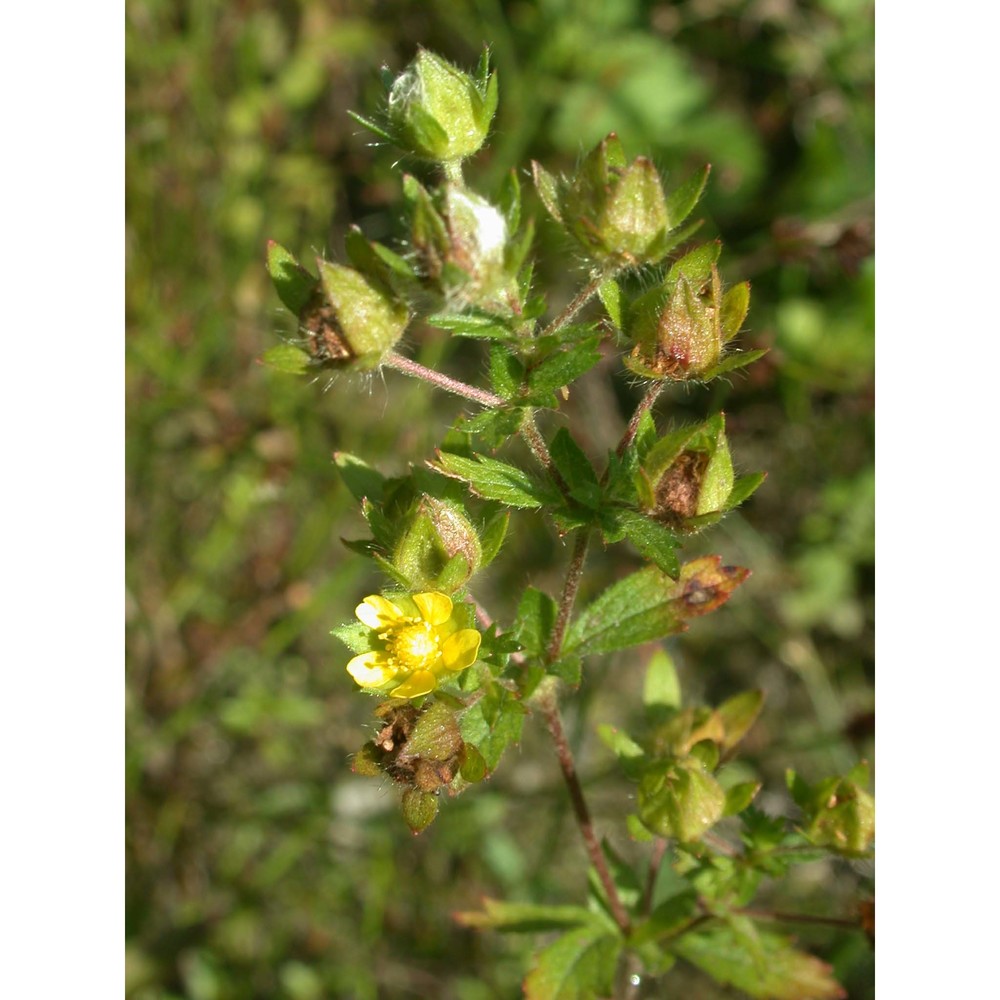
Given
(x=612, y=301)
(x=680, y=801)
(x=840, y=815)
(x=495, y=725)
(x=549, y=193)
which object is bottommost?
(x=840, y=815)

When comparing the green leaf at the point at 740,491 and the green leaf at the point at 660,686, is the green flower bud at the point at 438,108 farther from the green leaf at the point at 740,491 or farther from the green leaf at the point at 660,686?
the green leaf at the point at 660,686

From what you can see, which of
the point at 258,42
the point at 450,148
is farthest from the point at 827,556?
the point at 258,42

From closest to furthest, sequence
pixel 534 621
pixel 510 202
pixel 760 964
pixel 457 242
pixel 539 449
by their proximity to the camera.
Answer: pixel 457 242
pixel 510 202
pixel 539 449
pixel 534 621
pixel 760 964

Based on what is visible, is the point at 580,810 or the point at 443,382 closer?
the point at 443,382

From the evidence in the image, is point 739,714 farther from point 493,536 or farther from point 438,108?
point 438,108

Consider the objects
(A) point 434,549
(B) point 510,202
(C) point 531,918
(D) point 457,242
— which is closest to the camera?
(D) point 457,242

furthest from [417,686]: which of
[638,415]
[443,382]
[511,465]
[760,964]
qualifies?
[760,964]

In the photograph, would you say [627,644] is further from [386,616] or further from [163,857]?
[163,857]
